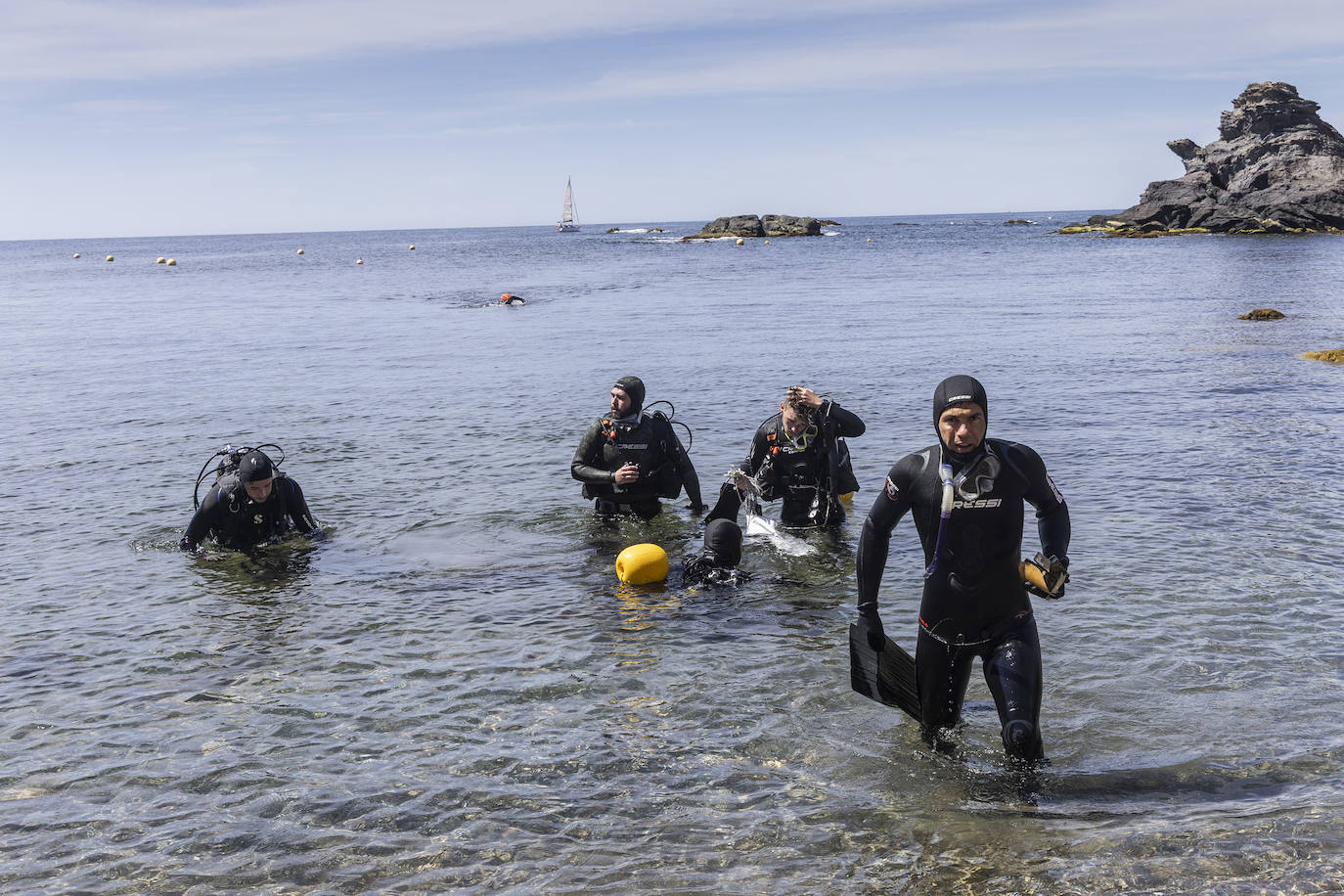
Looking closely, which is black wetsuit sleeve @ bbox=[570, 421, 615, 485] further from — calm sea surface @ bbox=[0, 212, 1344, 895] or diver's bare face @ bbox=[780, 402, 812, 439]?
diver's bare face @ bbox=[780, 402, 812, 439]

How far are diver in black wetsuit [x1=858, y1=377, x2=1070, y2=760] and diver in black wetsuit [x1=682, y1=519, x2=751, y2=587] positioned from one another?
3904mm

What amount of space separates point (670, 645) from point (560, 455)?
788 centimetres

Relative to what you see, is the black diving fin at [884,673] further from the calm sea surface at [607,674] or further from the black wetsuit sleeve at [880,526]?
the calm sea surface at [607,674]

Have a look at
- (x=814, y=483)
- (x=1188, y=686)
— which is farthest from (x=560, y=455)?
(x=1188, y=686)

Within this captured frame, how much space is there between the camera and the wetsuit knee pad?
560cm

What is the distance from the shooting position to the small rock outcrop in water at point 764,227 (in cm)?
13988

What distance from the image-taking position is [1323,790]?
19.2ft

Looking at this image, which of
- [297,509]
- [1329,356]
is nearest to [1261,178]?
[1329,356]

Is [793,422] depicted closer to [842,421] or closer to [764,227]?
[842,421]

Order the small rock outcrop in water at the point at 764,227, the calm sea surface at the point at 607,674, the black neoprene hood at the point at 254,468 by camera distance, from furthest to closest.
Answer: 1. the small rock outcrop in water at the point at 764,227
2. the black neoprene hood at the point at 254,468
3. the calm sea surface at the point at 607,674

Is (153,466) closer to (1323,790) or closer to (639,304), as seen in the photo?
(1323,790)

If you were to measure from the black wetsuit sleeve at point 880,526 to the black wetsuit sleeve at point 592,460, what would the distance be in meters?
5.52

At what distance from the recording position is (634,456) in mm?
11234

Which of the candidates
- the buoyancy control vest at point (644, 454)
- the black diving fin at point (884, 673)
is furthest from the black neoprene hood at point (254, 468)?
the black diving fin at point (884, 673)
